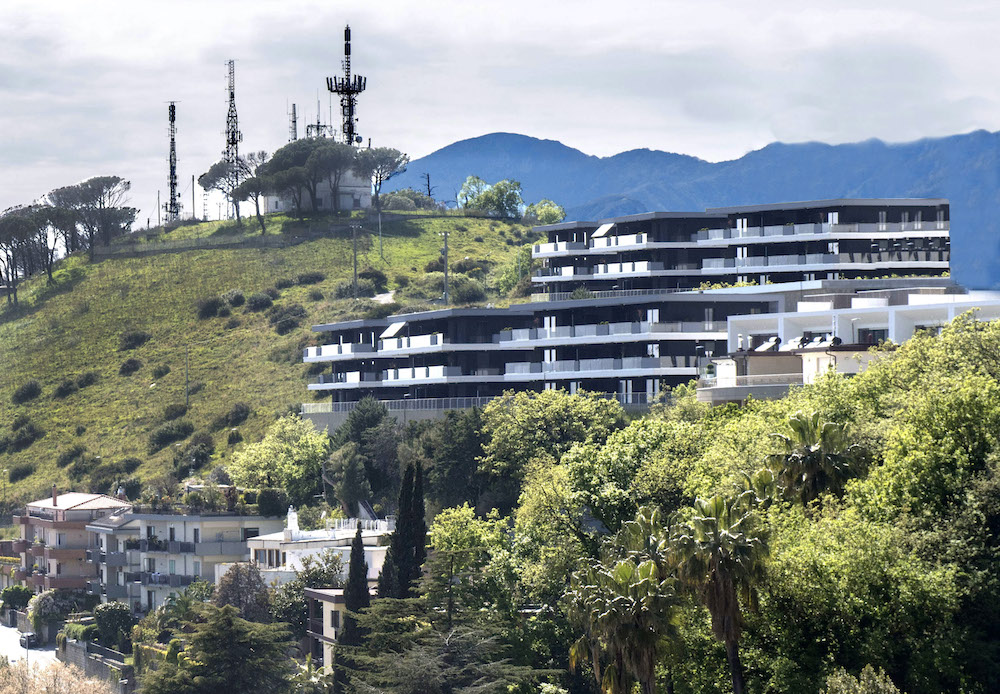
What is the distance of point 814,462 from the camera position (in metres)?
73.2

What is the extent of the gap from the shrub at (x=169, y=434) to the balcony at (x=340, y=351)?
25502 mm

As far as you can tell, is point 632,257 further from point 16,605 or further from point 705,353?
→ point 16,605

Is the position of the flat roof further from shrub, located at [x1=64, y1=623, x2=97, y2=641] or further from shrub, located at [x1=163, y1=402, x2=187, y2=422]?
shrub, located at [x1=163, y1=402, x2=187, y2=422]

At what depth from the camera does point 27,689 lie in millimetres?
110375

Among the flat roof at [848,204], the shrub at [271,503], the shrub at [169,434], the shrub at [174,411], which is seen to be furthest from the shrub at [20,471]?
the flat roof at [848,204]

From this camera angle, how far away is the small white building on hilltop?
384ft

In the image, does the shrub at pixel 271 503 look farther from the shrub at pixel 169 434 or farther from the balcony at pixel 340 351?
the shrub at pixel 169 434

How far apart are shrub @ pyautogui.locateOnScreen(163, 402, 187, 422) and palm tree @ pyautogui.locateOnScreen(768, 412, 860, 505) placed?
132 m

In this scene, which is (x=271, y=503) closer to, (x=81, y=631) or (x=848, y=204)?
(x=81, y=631)

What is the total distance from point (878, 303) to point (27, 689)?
65.2m

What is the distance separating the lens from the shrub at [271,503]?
142375 mm

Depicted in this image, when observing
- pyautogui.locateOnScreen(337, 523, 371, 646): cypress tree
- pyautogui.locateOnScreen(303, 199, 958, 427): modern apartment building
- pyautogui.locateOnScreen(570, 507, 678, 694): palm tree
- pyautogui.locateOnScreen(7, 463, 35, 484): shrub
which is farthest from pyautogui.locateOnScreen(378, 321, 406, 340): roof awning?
pyautogui.locateOnScreen(570, 507, 678, 694): palm tree

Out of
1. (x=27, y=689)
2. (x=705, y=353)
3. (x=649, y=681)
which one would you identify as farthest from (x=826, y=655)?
(x=705, y=353)

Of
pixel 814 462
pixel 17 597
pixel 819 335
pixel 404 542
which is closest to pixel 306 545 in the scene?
pixel 404 542
